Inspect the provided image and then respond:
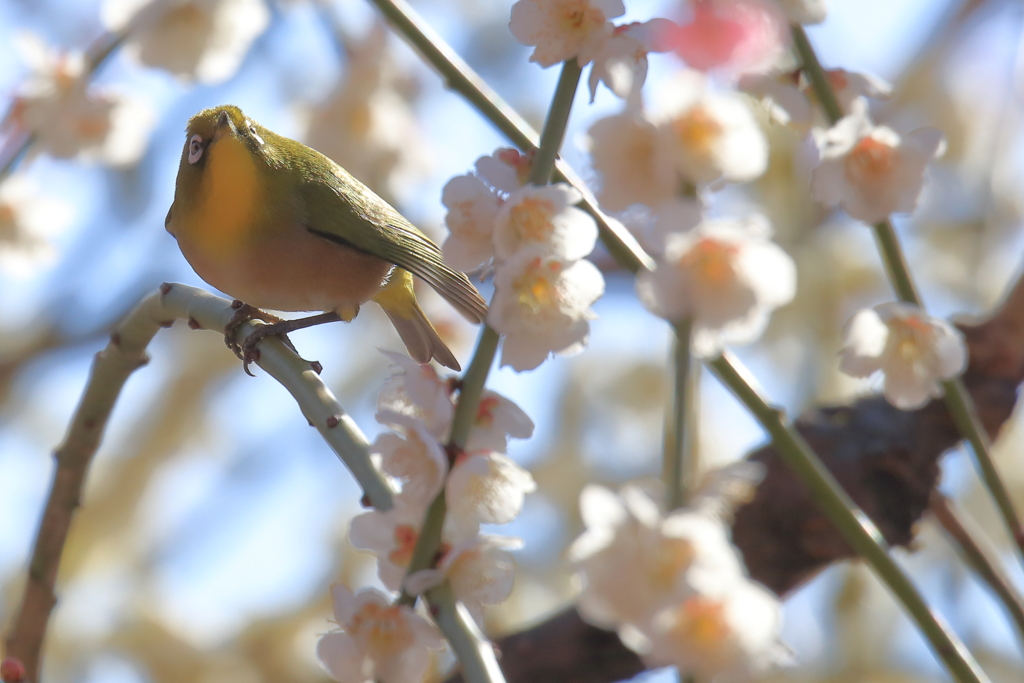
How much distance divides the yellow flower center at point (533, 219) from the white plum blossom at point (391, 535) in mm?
226

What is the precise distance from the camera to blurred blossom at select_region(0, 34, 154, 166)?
205cm

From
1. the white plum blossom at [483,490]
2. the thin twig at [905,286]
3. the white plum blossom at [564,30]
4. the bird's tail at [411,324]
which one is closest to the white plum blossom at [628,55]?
the white plum blossom at [564,30]

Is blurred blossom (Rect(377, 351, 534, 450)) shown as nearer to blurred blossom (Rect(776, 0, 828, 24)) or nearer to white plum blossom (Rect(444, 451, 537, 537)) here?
white plum blossom (Rect(444, 451, 537, 537))

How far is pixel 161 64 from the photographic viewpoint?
215cm

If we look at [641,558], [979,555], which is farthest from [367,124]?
[641,558]

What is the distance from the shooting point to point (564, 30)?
896 mm

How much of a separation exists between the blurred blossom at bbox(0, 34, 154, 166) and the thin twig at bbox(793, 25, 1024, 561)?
1530 millimetres

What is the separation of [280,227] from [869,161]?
0.92m

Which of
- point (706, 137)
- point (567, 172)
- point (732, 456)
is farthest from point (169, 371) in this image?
point (706, 137)

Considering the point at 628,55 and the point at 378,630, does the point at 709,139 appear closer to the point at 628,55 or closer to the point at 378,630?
the point at 628,55

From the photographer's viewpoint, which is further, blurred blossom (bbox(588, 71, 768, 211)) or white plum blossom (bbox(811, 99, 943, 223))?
white plum blossom (bbox(811, 99, 943, 223))

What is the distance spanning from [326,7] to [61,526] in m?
1.62

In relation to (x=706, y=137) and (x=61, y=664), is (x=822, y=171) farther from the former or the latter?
(x=61, y=664)

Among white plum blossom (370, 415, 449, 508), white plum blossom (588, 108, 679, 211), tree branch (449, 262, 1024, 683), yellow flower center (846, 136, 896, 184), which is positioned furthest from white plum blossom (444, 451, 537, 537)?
tree branch (449, 262, 1024, 683)
